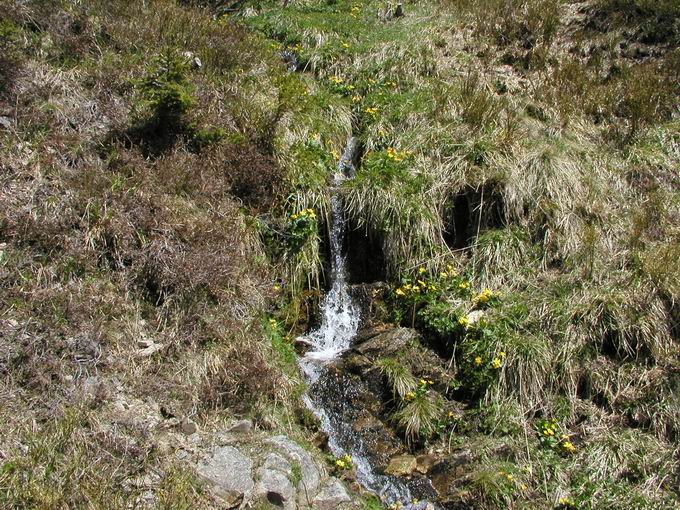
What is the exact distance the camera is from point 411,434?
19.0ft

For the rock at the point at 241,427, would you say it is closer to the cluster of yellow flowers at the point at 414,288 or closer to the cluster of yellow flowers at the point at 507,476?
the cluster of yellow flowers at the point at 507,476

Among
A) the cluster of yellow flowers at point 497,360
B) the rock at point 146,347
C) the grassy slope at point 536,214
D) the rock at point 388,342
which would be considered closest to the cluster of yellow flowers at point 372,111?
the grassy slope at point 536,214

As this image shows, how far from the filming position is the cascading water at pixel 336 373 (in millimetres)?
5438

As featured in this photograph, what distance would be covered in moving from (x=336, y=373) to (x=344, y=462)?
1.15 metres

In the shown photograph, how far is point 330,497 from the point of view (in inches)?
187

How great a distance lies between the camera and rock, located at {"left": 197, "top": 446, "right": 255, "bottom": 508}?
14.3ft

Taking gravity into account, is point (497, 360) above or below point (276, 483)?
above

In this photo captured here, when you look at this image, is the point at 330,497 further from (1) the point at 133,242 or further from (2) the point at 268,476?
(1) the point at 133,242

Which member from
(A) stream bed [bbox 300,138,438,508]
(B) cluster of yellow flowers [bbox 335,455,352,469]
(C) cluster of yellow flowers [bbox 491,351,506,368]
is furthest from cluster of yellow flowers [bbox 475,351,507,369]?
(B) cluster of yellow flowers [bbox 335,455,352,469]

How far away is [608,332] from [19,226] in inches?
242

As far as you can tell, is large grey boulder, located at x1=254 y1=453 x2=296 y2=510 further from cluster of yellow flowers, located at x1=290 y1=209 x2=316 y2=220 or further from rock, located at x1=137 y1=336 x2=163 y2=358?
cluster of yellow flowers, located at x1=290 y1=209 x2=316 y2=220

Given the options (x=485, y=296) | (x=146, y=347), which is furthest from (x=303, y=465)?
(x=485, y=296)

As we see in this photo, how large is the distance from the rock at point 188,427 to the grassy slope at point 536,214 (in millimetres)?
2580

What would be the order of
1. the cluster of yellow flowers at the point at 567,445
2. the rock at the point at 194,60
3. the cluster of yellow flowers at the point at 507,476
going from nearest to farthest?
the cluster of yellow flowers at the point at 507,476 < the cluster of yellow flowers at the point at 567,445 < the rock at the point at 194,60
